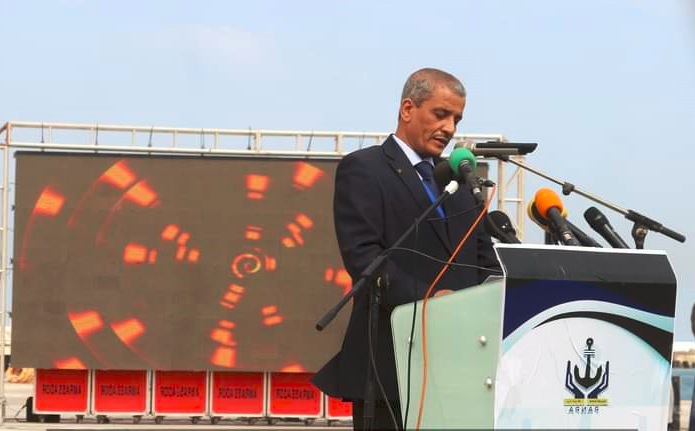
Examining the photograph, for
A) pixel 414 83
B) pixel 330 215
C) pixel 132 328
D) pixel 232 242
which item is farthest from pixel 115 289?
pixel 414 83

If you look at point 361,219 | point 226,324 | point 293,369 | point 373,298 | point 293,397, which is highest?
point 361,219

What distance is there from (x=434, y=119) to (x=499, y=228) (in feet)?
1.49

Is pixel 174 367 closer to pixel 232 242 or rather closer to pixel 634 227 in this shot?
pixel 232 242

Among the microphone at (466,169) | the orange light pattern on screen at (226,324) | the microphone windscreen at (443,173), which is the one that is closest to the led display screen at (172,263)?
the orange light pattern on screen at (226,324)

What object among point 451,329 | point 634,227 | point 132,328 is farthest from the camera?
point 132,328

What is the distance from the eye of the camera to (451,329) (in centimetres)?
316

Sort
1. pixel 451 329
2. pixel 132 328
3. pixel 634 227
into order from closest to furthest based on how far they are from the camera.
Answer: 1. pixel 451 329
2. pixel 634 227
3. pixel 132 328

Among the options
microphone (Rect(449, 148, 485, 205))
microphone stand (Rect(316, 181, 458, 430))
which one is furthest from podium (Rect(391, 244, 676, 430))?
microphone (Rect(449, 148, 485, 205))

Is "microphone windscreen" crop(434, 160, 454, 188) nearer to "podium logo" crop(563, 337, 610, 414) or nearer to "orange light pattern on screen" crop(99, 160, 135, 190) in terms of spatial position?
"podium logo" crop(563, 337, 610, 414)

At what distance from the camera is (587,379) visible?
10.3 ft

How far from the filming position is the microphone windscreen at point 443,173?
373 centimetres

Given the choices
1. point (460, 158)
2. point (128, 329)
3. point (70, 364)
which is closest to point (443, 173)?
point (460, 158)

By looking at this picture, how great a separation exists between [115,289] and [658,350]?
12070mm

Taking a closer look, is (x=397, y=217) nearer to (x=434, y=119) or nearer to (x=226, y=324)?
(x=434, y=119)
